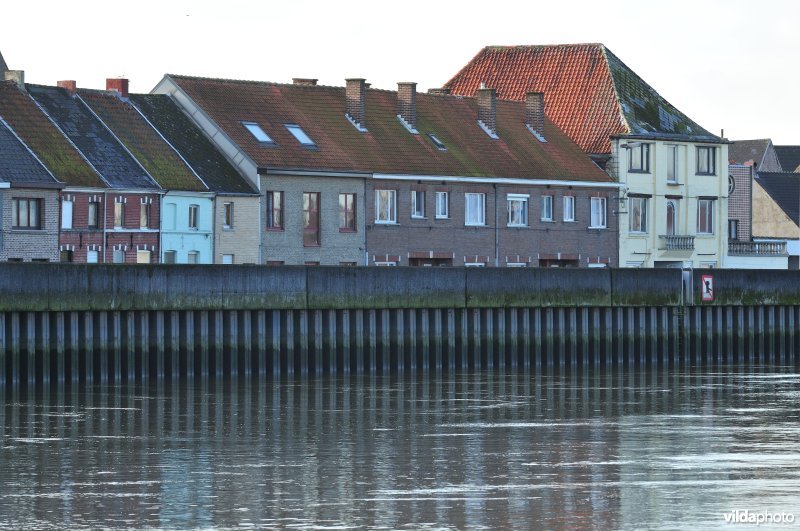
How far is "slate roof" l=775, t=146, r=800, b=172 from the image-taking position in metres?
178

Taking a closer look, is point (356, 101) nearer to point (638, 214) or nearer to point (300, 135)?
point (300, 135)

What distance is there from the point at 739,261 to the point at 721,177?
7017 mm

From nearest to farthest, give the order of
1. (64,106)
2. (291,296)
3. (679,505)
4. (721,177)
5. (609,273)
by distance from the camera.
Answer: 1. (679,505)
2. (291,296)
3. (609,273)
4. (64,106)
5. (721,177)

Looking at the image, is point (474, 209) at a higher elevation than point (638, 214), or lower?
lower

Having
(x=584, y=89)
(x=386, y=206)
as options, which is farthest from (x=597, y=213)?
(x=386, y=206)

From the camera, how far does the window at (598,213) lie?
3976 inches

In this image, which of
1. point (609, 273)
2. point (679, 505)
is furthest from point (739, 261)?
point (679, 505)

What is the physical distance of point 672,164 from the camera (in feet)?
348

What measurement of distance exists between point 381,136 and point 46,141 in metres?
18.9

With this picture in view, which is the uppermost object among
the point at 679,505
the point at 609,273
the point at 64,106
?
the point at 64,106

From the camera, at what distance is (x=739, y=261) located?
11425 centimetres

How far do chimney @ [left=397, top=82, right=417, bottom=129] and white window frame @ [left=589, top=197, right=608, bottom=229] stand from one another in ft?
35.6

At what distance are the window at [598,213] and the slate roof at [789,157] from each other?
79.0 m

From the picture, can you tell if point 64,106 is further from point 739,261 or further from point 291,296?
point 739,261
